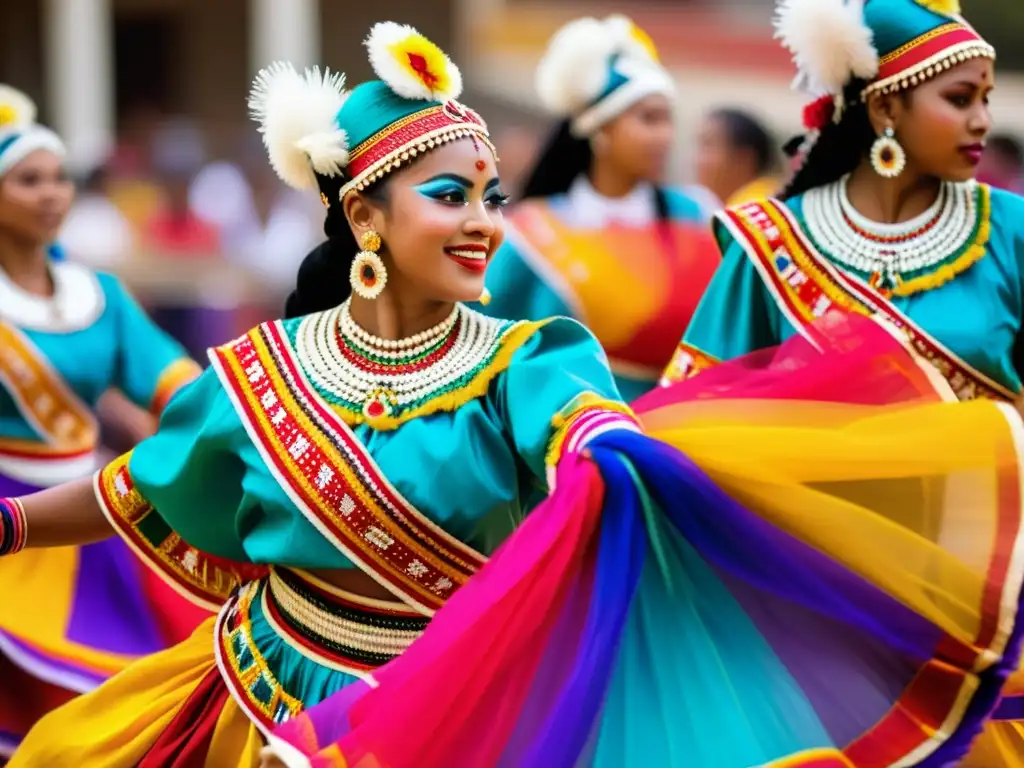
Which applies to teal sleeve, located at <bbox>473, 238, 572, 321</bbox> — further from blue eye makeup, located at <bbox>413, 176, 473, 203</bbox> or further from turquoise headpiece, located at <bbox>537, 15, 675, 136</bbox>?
blue eye makeup, located at <bbox>413, 176, 473, 203</bbox>

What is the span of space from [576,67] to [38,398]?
2.04 metres

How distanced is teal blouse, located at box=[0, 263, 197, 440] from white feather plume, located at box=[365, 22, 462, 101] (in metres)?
2.33

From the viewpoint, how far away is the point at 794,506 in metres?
2.91

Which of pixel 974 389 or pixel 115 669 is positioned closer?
pixel 974 389

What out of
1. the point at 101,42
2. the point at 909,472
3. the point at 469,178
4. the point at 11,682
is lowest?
the point at 101,42

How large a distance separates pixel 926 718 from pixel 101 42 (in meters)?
21.5

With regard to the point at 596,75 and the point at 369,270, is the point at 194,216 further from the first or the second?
the point at 369,270

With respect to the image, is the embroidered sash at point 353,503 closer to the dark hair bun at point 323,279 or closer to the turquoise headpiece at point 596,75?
the dark hair bun at point 323,279

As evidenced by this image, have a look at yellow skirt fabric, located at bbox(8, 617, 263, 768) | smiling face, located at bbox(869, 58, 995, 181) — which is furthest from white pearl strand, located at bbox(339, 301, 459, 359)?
smiling face, located at bbox(869, 58, 995, 181)

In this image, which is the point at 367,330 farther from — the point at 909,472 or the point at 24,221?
the point at 24,221

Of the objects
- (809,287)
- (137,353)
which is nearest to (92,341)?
(137,353)

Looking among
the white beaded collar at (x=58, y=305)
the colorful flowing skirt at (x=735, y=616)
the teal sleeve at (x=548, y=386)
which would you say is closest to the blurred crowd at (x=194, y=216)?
the white beaded collar at (x=58, y=305)

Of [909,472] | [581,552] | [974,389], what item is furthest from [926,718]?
[974,389]

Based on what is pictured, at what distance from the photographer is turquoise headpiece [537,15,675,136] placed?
6.09 metres
